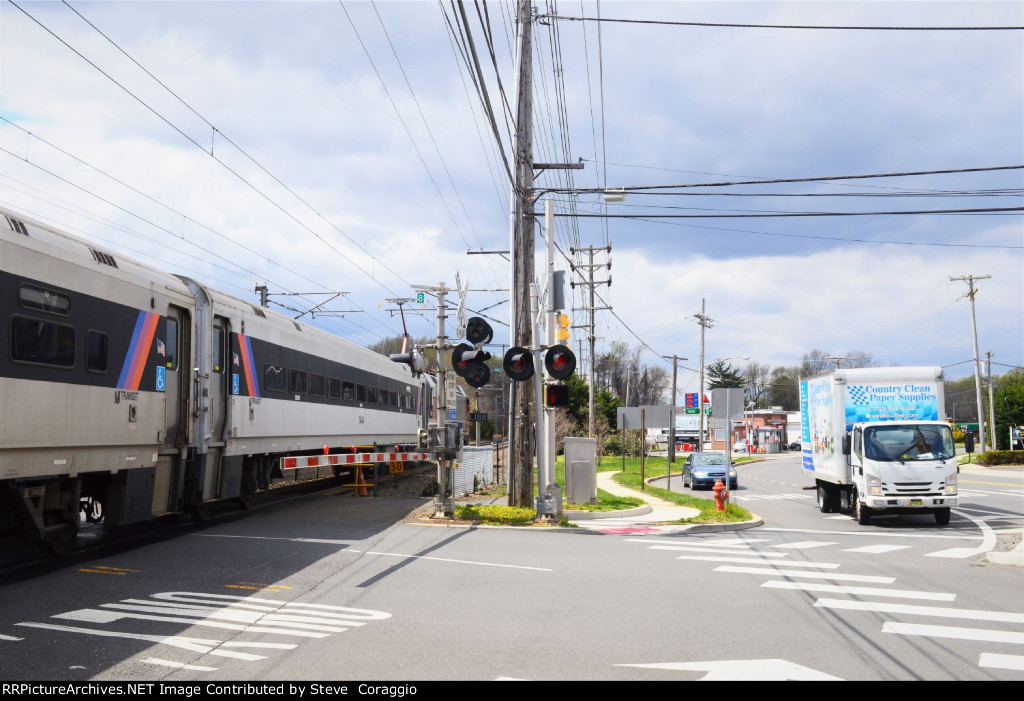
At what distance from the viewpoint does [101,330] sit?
11203 mm

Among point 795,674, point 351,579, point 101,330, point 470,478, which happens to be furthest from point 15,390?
point 470,478

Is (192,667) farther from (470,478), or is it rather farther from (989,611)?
(470,478)

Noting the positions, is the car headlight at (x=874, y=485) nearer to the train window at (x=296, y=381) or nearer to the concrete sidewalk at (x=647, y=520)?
→ the concrete sidewalk at (x=647, y=520)

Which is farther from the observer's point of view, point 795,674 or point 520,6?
point 520,6

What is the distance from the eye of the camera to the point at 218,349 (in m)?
15.2

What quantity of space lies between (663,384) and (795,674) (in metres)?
117

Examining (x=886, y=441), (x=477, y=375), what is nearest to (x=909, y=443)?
(x=886, y=441)

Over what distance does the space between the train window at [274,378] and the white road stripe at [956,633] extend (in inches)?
492

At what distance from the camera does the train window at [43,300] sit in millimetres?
9703

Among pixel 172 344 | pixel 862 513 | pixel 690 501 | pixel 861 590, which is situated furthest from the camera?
pixel 690 501

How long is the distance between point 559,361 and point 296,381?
6215mm

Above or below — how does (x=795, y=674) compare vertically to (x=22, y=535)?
below

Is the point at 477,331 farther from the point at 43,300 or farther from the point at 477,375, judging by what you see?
the point at 43,300

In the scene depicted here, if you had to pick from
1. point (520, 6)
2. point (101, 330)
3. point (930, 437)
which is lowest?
point (930, 437)
